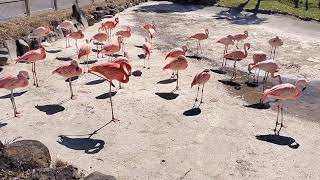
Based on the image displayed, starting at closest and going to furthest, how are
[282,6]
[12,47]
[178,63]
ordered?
1. [178,63]
2. [12,47]
3. [282,6]

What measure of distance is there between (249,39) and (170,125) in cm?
940

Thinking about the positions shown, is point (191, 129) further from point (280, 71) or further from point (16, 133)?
point (280, 71)

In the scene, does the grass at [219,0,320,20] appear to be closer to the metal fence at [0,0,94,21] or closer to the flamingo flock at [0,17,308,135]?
the flamingo flock at [0,17,308,135]

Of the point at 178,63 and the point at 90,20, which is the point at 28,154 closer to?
the point at 178,63

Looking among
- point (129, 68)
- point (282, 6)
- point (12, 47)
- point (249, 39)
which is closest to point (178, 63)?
point (129, 68)

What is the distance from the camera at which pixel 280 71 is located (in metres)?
Result: 15.9

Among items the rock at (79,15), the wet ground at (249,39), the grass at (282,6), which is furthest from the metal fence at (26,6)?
the grass at (282,6)

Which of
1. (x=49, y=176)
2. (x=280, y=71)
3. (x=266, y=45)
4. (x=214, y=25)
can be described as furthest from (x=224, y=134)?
(x=214, y=25)

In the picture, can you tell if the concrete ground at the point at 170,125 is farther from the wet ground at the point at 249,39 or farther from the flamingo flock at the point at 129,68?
the flamingo flock at the point at 129,68

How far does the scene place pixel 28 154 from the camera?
859 cm

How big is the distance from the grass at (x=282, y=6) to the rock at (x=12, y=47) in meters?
14.0

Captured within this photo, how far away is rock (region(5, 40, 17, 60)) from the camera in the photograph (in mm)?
16922

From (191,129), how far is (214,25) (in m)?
12.1

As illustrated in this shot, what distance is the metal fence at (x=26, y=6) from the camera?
1891cm
